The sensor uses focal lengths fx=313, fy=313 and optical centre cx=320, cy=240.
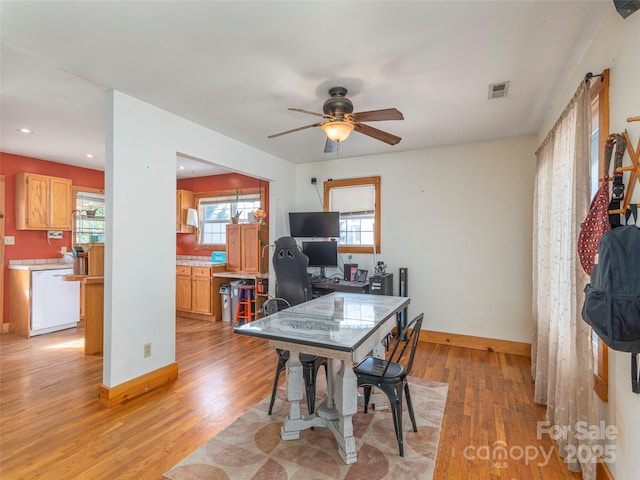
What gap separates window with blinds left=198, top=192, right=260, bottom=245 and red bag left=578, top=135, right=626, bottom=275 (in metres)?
4.89

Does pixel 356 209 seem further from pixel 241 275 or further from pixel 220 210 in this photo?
pixel 220 210

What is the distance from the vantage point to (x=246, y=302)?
199 inches

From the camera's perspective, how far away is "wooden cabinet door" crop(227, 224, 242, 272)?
541 cm

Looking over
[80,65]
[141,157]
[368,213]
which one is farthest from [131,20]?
[368,213]

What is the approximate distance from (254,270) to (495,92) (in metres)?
4.10

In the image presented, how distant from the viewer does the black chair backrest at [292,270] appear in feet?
9.59

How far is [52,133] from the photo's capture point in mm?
3762

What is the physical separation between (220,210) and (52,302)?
2939 millimetres

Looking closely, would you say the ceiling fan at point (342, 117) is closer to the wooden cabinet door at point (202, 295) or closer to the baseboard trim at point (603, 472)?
the baseboard trim at point (603, 472)

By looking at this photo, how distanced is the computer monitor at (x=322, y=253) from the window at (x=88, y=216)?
13.0ft

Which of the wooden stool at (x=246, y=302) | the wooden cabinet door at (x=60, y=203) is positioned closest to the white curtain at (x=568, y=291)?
the wooden stool at (x=246, y=302)

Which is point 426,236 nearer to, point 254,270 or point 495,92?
point 495,92

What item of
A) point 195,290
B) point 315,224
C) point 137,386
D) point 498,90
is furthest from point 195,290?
point 498,90

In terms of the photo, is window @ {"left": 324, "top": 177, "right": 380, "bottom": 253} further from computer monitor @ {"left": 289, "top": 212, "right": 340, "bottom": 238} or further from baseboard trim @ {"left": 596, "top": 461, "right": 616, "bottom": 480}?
baseboard trim @ {"left": 596, "top": 461, "right": 616, "bottom": 480}
